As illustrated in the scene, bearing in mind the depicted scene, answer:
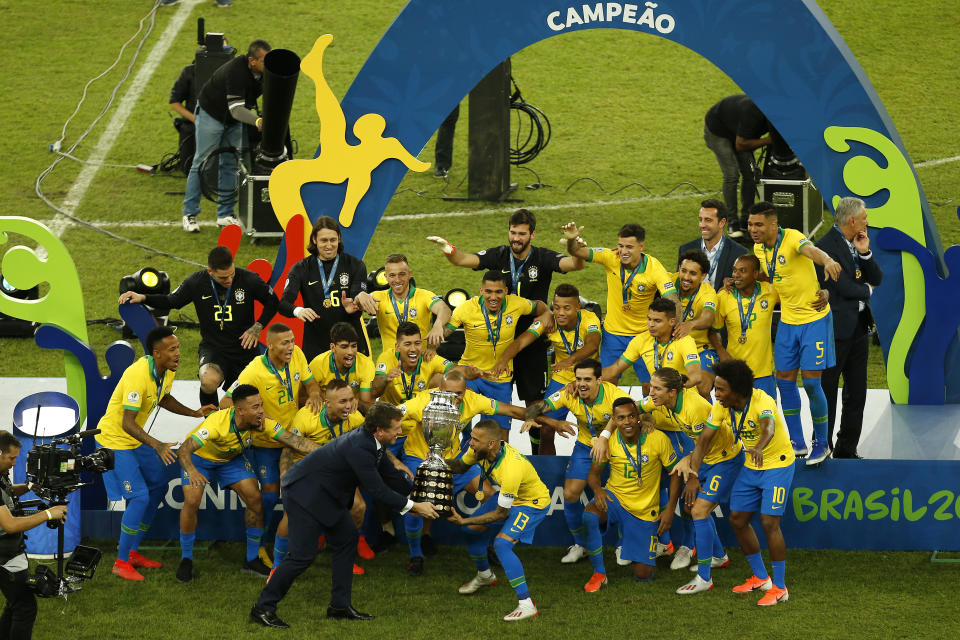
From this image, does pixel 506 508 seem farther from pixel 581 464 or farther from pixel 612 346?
pixel 612 346

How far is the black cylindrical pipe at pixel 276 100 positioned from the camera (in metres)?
11.5

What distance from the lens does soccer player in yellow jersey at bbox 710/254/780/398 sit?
31.3 ft

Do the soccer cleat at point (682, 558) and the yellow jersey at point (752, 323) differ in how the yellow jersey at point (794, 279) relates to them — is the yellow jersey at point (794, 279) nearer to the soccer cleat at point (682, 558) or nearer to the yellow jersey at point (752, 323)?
the yellow jersey at point (752, 323)

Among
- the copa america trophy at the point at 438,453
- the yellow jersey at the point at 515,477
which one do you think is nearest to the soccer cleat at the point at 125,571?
the copa america trophy at the point at 438,453

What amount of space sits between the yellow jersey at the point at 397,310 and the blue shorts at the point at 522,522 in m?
1.85

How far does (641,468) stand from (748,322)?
1.45m

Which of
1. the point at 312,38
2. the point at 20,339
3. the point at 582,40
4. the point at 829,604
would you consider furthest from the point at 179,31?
the point at 829,604

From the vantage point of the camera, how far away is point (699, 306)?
380 inches

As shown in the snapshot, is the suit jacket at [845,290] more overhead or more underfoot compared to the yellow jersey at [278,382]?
more overhead

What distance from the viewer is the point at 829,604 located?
842 centimetres

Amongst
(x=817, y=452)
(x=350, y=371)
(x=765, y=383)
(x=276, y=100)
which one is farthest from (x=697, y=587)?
(x=276, y=100)

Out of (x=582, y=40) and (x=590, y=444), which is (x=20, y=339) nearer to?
(x=590, y=444)

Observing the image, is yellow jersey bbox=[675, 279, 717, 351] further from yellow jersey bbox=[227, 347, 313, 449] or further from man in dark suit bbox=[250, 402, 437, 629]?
yellow jersey bbox=[227, 347, 313, 449]

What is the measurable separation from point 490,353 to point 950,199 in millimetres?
8709
